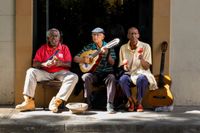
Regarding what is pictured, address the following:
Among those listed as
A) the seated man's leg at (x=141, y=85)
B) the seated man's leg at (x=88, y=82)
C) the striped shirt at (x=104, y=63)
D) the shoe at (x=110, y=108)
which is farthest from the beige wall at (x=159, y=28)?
the seated man's leg at (x=88, y=82)

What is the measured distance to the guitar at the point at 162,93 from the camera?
8227 mm

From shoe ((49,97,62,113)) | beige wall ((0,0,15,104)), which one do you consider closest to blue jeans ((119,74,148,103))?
shoe ((49,97,62,113))

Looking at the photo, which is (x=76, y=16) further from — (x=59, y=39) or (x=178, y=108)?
(x=178, y=108)

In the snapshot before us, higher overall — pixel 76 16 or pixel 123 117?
pixel 76 16

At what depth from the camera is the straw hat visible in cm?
788

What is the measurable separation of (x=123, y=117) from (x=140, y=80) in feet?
2.30

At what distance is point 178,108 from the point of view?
860cm

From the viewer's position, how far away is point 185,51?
870cm

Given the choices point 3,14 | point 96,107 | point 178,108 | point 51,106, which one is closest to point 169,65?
point 178,108

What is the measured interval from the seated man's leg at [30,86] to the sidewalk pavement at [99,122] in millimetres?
185

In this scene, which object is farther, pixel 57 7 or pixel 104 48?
pixel 57 7

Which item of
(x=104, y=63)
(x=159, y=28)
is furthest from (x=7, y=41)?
(x=159, y=28)

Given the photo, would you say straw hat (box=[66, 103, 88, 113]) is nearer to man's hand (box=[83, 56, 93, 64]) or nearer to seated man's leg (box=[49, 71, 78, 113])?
seated man's leg (box=[49, 71, 78, 113])

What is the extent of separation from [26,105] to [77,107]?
2.94 ft
